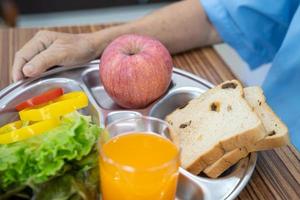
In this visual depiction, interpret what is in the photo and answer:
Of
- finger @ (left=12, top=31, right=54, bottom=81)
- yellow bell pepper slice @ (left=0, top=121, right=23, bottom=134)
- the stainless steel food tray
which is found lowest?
the stainless steel food tray

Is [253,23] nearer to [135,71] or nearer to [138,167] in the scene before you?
[135,71]

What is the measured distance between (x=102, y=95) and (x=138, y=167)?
1.47ft

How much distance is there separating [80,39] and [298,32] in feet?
1.81

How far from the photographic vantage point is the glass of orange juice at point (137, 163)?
0.64m

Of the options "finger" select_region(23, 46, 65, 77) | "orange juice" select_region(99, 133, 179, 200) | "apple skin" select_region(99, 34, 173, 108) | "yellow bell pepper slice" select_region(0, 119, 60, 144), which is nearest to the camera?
"orange juice" select_region(99, 133, 179, 200)

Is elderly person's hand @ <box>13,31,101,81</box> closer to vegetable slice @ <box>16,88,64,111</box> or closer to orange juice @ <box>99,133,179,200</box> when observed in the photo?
vegetable slice @ <box>16,88,64,111</box>

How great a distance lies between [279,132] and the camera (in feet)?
2.67

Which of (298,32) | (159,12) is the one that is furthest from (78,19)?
(298,32)

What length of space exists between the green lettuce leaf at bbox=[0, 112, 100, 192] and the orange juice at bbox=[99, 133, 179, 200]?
5 centimetres

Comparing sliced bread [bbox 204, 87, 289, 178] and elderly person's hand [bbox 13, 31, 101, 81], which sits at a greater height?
elderly person's hand [bbox 13, 31, 101, 81]

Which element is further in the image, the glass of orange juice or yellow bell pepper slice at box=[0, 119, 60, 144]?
yellow bell pepper slice at box=[0, 119, 60, 144]

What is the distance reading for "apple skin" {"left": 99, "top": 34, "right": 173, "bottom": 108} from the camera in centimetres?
91

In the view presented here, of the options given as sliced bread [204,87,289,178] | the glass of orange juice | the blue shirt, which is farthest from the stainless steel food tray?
the blue shirt

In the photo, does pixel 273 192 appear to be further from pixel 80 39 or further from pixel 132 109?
pixel 80 39
